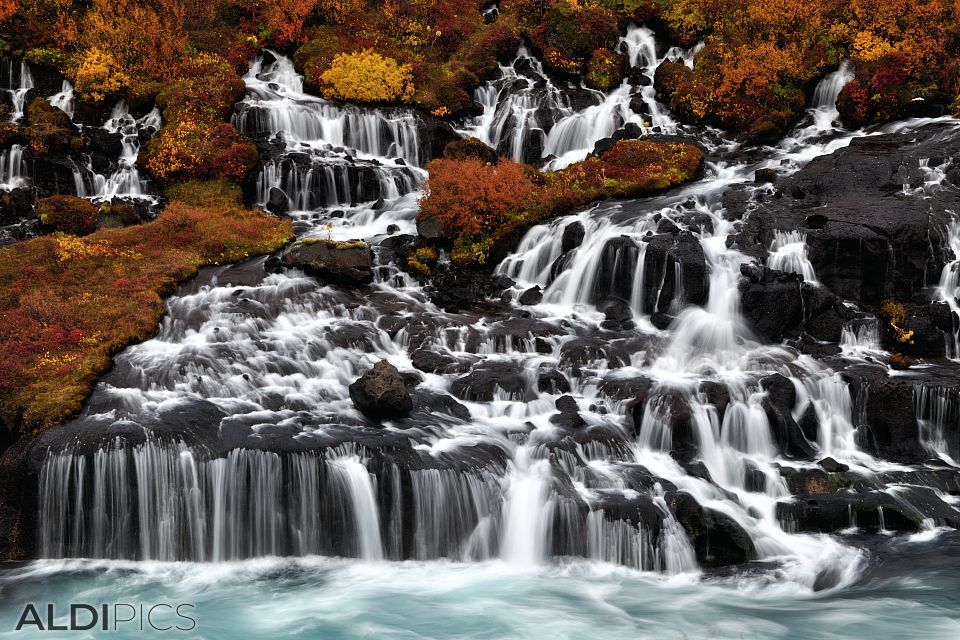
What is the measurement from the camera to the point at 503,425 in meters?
15.0

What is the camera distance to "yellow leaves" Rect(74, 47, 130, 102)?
97.8ft

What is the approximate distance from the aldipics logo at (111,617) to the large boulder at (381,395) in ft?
15.6

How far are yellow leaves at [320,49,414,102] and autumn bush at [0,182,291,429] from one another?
800cm

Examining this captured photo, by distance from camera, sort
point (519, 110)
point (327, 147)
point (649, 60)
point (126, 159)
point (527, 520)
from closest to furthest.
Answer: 1. point (527, 520)
2. point (126, 159)
3. point (327, 147)
4. point (519, 110)
5. point (649, 60)

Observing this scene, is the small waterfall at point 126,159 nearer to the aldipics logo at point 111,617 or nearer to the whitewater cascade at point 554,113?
the whitewater cascade at point 554,113

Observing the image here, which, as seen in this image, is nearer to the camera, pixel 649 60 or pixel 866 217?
pixel 866 217

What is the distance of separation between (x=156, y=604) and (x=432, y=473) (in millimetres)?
4824

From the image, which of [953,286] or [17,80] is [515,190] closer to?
[953,286]

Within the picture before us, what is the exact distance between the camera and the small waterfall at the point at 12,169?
2591 cm

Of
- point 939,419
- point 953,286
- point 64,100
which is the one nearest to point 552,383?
point 939,419

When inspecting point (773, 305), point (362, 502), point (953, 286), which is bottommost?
point (362, 502)

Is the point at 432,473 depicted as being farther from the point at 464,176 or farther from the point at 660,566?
the point at 464,176

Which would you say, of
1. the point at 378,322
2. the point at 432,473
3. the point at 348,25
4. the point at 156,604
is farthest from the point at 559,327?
the point at 348,25

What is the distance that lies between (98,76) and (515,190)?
1879 cm
